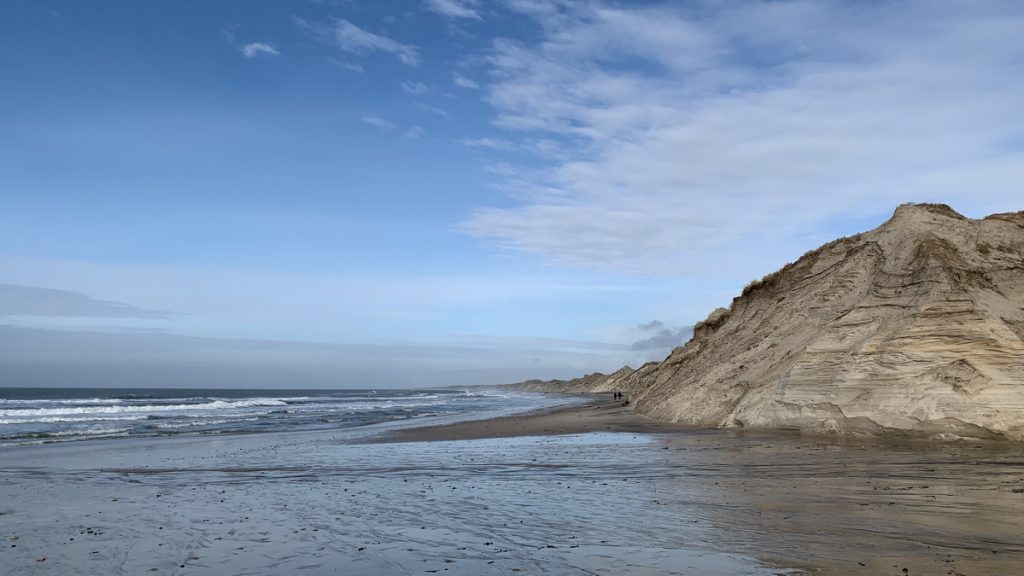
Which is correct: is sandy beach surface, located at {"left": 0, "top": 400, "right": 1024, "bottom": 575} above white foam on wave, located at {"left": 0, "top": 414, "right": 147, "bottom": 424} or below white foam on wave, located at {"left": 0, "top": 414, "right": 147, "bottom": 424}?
above

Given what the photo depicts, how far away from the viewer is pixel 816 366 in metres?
21.8

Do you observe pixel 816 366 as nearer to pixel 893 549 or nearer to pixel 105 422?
pixel 893 549

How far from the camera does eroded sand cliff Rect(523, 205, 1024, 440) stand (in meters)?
18.8

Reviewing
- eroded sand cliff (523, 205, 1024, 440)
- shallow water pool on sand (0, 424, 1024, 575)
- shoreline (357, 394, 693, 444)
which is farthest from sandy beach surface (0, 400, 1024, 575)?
shoreline (357, 394, 693, 444)

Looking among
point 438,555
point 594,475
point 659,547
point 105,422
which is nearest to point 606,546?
point 659,547

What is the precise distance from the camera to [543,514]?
35.7ft

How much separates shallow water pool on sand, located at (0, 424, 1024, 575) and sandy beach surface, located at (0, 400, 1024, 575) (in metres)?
0.05

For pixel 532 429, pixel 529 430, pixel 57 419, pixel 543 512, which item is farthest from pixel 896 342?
pixel 57 419

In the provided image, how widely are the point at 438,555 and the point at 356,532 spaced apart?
204 centimetres

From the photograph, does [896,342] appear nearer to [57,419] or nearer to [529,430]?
[529,430]

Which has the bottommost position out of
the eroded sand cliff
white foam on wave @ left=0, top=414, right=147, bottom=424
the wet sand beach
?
white foam on wave @ left=0, top=414, right=147, bottom=424

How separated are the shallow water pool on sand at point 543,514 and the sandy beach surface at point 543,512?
0.15 ft

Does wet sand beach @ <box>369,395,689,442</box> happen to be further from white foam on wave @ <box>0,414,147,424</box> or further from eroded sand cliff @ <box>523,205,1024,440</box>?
white foam on wave @ <box>0,414,147,424</box>

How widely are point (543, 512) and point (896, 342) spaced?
46.9 ft
